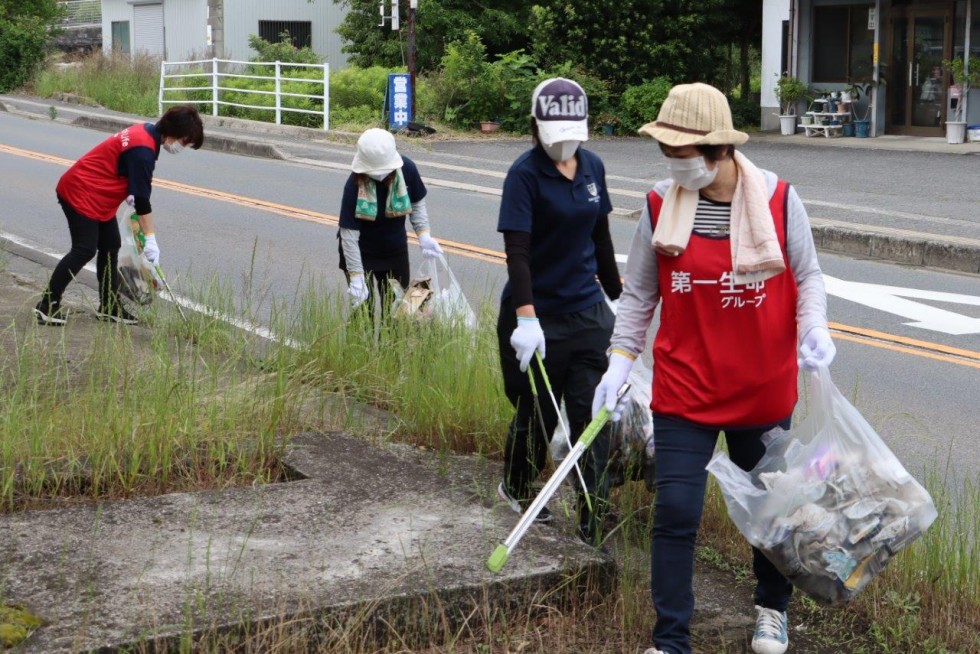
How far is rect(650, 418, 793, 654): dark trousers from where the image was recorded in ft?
11.8

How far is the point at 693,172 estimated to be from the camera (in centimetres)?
359

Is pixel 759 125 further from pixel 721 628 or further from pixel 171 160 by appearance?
pixel 721 628

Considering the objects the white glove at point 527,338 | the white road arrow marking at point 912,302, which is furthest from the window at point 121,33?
the white glove at point 527,338

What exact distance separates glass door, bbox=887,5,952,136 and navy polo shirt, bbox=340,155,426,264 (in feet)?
65.9

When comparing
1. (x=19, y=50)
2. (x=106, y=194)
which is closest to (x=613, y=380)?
(x=106, y=194)

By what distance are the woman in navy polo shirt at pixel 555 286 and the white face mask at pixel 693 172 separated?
826 mm

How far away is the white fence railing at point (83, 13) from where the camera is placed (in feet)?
175

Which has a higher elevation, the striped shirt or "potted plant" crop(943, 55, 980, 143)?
"potted plant" crop(943, 55, 980, 143)

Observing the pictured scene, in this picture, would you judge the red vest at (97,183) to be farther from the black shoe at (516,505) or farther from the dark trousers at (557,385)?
the black shoe at (516,505)

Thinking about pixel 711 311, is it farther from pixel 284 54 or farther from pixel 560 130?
pixel 284 54

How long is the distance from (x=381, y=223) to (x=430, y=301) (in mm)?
543

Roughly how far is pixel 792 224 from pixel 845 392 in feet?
12.7

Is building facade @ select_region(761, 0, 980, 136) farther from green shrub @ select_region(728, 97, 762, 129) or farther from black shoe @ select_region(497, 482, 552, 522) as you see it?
black shoe @ select_region(497, 482, 552, 522)

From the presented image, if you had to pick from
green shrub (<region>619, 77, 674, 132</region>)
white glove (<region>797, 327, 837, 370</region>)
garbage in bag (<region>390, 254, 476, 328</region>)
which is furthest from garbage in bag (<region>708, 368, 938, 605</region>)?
green shrub (<region>619, 77, 674, 132</region>)
